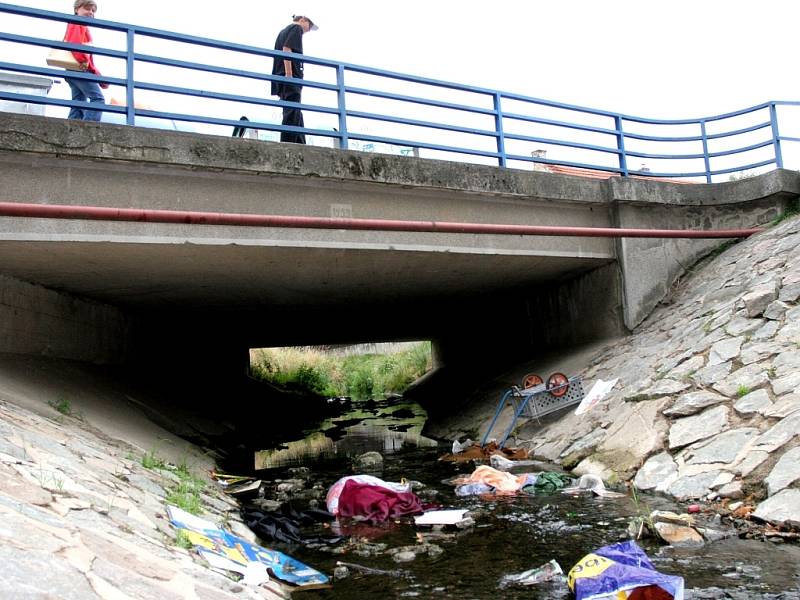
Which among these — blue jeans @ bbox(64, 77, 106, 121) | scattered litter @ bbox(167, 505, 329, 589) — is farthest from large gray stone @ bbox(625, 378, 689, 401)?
blue jeans @ bbox(64, 77, 106, 121)

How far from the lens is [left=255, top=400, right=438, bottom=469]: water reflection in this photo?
32.1ft

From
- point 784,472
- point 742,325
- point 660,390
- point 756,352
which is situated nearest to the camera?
point 784,472

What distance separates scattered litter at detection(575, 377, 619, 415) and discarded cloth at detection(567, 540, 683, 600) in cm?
429

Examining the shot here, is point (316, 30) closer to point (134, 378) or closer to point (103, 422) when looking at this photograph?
point (103, 422)

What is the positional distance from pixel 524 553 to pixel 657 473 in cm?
199

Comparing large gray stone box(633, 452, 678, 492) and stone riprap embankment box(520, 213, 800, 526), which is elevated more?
stone riprap embankment box(520, 213, 800, 526)

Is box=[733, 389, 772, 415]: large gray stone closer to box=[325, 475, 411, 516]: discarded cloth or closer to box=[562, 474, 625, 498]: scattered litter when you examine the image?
box=[562, 474, 625, 498]: scattered litter

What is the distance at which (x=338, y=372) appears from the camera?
28016 millimetres

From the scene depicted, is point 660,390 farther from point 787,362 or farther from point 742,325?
point 742,325

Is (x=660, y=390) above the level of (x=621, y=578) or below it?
above

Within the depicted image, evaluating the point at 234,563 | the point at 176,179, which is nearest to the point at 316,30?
the point at 176,179

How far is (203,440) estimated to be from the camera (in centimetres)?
983

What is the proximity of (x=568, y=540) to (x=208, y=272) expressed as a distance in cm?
564

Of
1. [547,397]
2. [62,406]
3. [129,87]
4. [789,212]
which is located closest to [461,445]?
[547,397]
